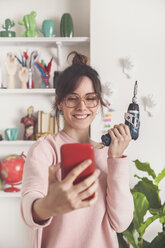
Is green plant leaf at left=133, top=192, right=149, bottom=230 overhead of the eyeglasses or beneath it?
beneath

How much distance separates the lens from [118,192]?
2.62ft

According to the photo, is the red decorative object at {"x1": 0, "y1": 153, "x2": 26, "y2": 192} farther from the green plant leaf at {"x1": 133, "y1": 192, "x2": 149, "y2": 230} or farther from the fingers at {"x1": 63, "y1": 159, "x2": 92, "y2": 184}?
the fingers at {"x1": 63, "y1": 159, "x2": 92, "y2": 184}

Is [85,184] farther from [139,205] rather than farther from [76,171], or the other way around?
[139,205]

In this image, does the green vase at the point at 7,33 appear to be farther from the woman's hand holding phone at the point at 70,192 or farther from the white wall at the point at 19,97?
the woman's hand holding phone at the point at 70,192

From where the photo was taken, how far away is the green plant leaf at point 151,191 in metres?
1.67

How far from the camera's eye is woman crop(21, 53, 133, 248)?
745 millimetres

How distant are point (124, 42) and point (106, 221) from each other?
1515 mm

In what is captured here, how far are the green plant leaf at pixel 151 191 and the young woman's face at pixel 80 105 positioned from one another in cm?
92

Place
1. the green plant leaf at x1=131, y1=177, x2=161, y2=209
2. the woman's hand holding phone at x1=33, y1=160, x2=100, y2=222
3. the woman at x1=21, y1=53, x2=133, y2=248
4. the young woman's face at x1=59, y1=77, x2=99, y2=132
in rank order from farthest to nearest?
the green plant leaf at x1=131, y1=177, x2=161, y2=209
the young woman's face at x1=59, y1=77, x2=99, y2=132
the woman at x1=21, y1=53, x2=133, y2=248
the woman's hand holding phone at x1=33, y1=160, x2=100, y2=222

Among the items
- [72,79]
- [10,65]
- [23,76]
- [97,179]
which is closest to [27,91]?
[23,76]

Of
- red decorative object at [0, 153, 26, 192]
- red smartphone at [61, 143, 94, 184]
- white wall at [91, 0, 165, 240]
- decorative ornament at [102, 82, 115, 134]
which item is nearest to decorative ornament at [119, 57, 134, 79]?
white wall at [91, 0, 165, 240]

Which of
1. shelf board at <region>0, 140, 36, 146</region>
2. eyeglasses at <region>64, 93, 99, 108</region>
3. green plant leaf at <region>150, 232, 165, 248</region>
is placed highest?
eyeglasses at <region>64, 93, 99, 108</region>

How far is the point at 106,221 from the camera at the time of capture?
0.86 metres

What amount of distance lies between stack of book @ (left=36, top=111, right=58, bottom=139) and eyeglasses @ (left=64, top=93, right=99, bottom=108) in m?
1.32
